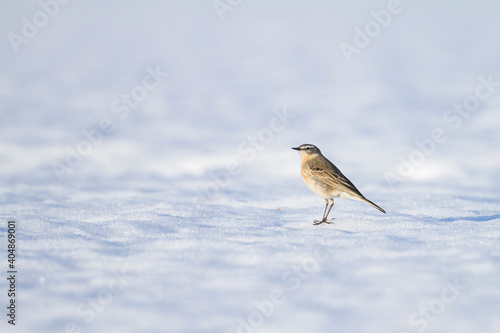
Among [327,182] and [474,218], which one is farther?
[474,218]

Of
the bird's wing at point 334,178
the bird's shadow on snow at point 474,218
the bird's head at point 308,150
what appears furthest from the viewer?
the bird's head at point 308,150

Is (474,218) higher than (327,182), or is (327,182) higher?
(327,182)

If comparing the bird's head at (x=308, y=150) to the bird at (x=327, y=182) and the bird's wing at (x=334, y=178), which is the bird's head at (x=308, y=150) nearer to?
the bird at (x=327, y=182)

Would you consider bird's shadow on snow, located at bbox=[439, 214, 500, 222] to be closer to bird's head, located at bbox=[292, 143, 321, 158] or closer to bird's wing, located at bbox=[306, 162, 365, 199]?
bird's wing, located at bbox=[306, 162, 365, 199]

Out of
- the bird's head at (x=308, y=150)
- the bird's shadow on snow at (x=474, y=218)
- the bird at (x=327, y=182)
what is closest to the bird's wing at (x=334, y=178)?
the bird at (x=327, y=182)

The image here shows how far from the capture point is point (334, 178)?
28.2 feet

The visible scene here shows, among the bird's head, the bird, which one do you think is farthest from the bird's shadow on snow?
the bird's head

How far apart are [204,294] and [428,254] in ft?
8.84

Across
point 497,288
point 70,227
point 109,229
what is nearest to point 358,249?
point 497,288

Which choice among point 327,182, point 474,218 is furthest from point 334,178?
point 474,218

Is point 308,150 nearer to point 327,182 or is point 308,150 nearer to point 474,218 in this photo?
point 327,182

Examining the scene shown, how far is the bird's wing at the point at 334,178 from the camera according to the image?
8.49 m

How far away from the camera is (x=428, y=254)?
A: 6.72 m

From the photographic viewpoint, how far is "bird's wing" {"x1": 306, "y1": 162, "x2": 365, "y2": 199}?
8.49m
